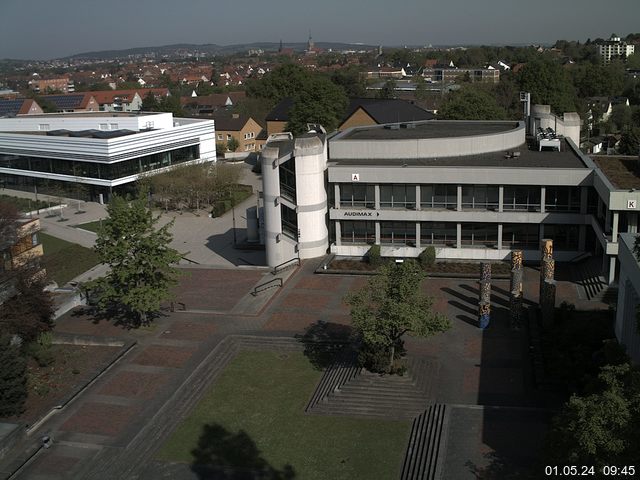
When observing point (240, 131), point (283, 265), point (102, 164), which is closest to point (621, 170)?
point (283, 265)

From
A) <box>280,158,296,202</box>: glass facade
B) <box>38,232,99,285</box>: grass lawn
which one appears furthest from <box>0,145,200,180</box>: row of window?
<box>280,158,296,202</box>: glass facade

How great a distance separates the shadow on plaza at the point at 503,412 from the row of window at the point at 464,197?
844 centimetres

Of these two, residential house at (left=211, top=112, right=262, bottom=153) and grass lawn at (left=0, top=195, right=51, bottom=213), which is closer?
grass lawn at (left=0, top=195, right=51, bottom=213)

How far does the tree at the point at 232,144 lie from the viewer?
90.1m

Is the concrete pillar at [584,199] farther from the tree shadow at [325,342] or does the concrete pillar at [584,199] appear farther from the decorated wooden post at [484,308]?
the tree shadow at [325,342]

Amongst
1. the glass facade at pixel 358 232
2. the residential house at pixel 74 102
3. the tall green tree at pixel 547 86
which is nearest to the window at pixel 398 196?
the glass facade at pixel 358 232

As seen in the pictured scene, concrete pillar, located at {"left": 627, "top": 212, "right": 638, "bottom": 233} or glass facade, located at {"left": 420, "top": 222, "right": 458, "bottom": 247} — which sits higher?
concrete pillar, located at {"left": 627, "top": 212, "right": 638, "bottom": 233}

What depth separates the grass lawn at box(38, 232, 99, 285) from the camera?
145 ft

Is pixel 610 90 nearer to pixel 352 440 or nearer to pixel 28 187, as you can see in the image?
pixel 28 187

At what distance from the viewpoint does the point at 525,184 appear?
3969 cm

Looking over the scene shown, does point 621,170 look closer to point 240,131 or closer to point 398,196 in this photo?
point 398,196

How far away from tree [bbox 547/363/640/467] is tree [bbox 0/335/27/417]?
18421mm

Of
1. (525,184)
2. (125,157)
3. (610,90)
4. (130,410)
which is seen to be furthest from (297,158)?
(610,90)

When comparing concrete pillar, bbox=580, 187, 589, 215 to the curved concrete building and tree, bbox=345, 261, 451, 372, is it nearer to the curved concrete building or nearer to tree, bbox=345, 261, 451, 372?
the curved concrete building
